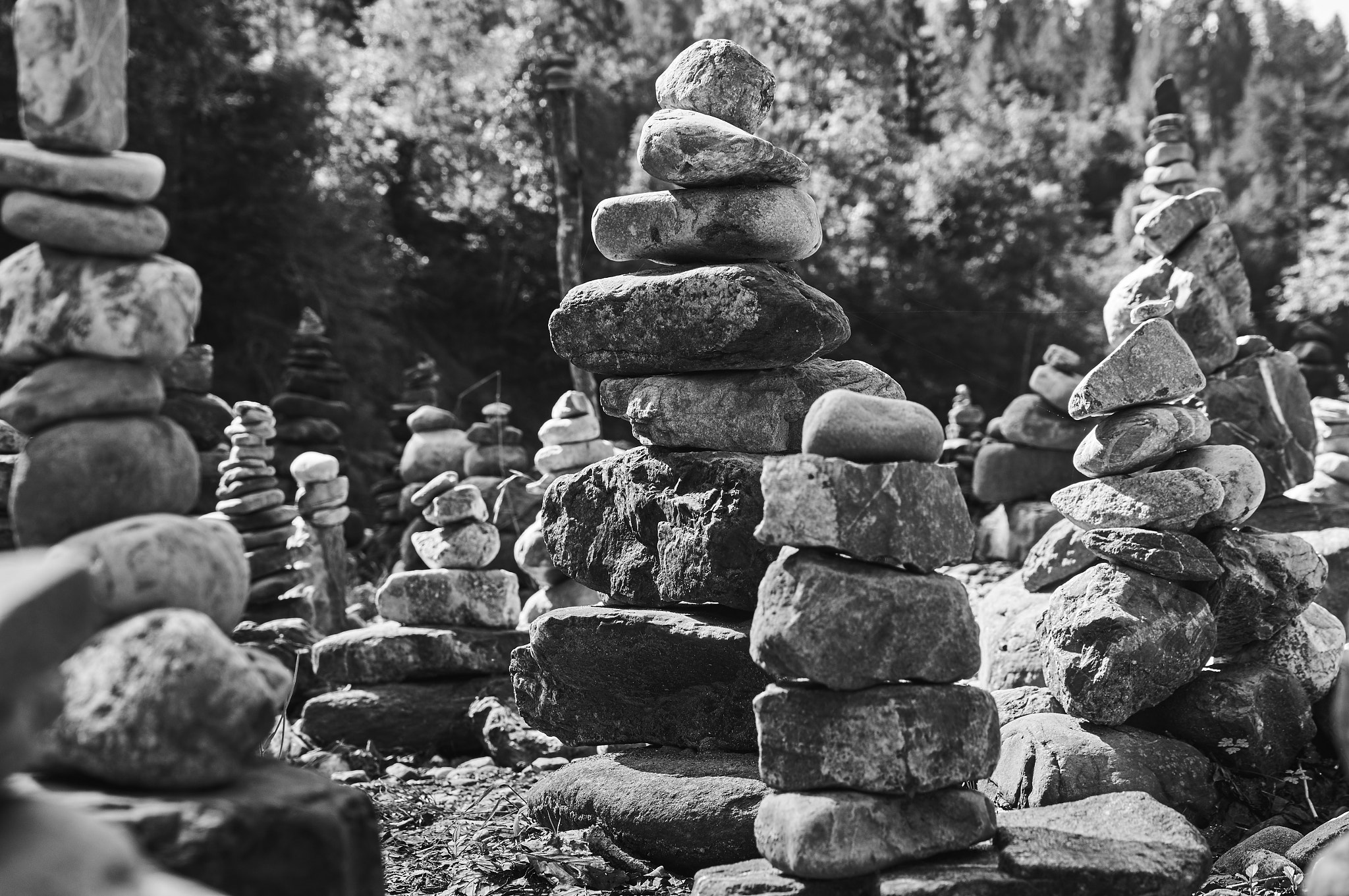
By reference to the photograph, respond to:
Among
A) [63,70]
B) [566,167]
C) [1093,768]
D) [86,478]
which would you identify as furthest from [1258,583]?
[566,167]

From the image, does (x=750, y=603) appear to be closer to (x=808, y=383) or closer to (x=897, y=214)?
(x=808, y=383)

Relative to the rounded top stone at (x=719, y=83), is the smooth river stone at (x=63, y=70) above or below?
below

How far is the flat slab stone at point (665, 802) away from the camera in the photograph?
14.8ft

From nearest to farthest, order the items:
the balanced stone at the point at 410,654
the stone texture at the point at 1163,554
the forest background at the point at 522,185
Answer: the stone texture at the point at 1163,554 < the balanced stone at the point at 410,654 < the forest background at the point at 522,185

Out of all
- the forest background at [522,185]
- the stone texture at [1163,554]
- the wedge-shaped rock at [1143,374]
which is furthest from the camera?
the forest background at [522,185]

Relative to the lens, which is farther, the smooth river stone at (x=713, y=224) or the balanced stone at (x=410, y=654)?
the balanced stone at (x=410, y=654)

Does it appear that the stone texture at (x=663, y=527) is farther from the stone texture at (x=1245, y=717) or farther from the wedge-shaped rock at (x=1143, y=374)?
the stone texture at (x=1245, y=717)

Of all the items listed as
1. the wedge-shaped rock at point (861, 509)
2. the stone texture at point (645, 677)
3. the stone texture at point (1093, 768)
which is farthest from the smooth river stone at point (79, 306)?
the stone texture at point (1093, 768)

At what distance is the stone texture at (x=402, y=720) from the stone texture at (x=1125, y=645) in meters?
3.17

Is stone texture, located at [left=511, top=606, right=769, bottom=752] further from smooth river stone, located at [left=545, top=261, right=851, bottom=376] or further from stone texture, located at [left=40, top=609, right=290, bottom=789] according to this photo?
stone texture, located at [left=40, top=609, right=290, bottom=789]

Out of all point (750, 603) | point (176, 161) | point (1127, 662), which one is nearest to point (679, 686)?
point (750, 603)

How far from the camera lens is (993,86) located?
121 feet

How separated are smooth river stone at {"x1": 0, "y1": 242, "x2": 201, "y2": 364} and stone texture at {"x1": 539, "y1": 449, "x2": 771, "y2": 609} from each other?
2.33 meters

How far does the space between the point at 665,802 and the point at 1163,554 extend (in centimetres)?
239
